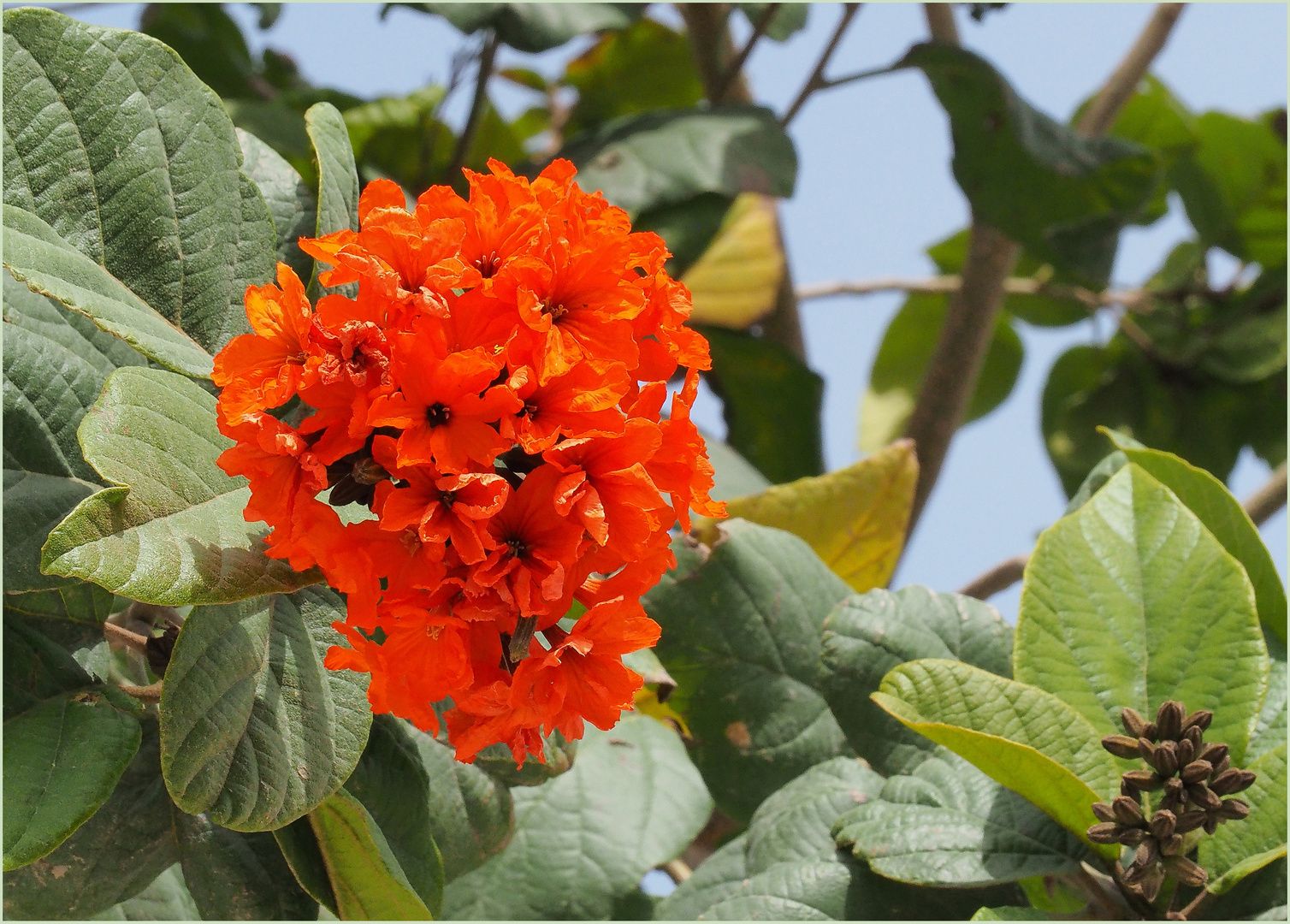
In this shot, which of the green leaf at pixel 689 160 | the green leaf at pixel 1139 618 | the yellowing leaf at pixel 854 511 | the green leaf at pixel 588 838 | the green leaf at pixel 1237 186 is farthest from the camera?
the green leaf at pixel 1237 186

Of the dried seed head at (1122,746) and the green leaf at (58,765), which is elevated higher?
the dried seed head at (1122,746)

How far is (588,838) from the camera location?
113cm

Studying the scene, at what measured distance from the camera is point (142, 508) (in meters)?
0.56

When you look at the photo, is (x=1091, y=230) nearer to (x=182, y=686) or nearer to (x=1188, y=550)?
(x=1188, y=550)

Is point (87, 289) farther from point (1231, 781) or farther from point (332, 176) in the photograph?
point (1231, 781)

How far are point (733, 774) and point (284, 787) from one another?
1.67 ft

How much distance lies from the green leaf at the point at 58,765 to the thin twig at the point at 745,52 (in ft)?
4.09

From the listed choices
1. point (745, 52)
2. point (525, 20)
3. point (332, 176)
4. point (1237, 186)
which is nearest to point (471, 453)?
point (332, 176)

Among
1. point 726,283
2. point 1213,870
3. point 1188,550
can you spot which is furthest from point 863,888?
point 726,283

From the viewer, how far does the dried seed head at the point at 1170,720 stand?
802 mm

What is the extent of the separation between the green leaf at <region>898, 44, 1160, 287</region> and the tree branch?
0.12 meters

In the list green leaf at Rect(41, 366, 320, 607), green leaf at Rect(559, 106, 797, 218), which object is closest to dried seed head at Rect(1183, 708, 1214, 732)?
green leaf at Rect(41, 366, 320, 607)

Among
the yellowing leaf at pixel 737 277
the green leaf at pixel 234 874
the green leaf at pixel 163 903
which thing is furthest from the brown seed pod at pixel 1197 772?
the yellowing leaf at pixel 737 277

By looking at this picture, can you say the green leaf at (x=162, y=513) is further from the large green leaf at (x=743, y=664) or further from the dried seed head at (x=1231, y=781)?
the dried seed head at (x=1231, y=781)
